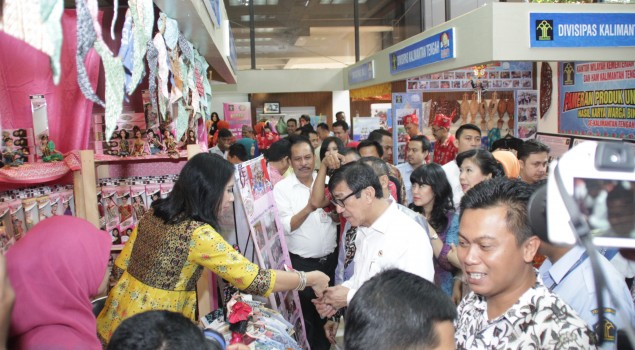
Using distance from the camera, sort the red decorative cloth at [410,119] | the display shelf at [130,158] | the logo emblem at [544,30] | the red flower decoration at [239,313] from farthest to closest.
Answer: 1. the red decorative cloth at [410,119]
2. the logo emblem at [544,30]
3. the display shelf at [130,158]
4. the red flower decoration at [239,313]

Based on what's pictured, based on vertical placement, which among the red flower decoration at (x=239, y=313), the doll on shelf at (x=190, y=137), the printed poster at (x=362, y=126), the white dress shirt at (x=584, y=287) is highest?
the doll on shelf at (x=190, y=137)

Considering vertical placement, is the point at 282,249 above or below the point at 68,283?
below

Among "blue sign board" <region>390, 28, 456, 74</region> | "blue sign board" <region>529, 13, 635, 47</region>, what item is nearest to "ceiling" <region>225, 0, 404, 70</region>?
"blue sign board" <region>390, 28, 456, 74</region>

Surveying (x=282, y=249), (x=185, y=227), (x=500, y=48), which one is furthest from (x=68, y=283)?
(x=500, y=48)

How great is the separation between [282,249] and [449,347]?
2264mm

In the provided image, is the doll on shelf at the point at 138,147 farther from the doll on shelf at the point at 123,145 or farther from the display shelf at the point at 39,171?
the display shelf at the point at 39,171

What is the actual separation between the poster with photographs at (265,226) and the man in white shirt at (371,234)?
531 mm

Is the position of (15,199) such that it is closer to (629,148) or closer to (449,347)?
(449,347)


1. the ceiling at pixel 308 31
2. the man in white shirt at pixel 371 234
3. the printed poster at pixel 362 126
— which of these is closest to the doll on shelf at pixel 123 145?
the man in white shirt at pixel 371 234

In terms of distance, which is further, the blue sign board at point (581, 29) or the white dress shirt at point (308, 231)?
the blue sign board at point (581, 29)

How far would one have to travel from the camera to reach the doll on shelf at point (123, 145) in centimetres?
318

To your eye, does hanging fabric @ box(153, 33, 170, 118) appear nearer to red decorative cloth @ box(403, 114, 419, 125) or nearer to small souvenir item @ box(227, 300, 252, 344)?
small souvenir item @ box(227, 300, 252, 344)

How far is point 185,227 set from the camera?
7.49 ft

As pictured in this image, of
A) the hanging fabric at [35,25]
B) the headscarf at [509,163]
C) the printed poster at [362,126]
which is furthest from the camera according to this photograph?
the printed poster at [362,126]
